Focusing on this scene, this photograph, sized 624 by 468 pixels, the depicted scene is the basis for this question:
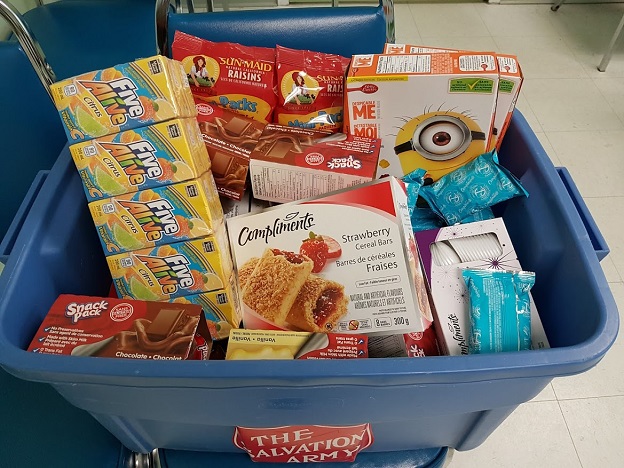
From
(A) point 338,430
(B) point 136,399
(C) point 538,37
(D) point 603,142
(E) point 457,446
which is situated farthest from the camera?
(C) point 538,37

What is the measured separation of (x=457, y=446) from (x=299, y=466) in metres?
0.26

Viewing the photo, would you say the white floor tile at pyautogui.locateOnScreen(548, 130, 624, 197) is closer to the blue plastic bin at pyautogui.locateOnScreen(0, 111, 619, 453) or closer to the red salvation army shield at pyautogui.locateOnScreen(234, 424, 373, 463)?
the blue plastic bin at pyautogui.locateOnScreen(0, 111, 619, 453)

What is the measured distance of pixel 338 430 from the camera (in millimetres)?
699

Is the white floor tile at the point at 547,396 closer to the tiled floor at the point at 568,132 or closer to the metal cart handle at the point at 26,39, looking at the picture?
the tiled floor at the point at 568,132

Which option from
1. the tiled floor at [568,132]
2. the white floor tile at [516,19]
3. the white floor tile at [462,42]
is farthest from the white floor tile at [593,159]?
the white floor tile at [516,19]

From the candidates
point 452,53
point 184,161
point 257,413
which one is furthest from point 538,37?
point 257,413

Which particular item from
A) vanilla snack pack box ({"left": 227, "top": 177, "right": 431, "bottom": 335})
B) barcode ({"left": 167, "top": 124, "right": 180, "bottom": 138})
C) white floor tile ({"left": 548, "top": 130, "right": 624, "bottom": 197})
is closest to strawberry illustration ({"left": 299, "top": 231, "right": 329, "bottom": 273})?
vanilla snack pack box ({"left": 227, "top": 177, "right": 431, "bottom": 335})

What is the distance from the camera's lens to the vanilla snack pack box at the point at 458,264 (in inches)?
27.6

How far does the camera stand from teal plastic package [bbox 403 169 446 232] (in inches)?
33.9

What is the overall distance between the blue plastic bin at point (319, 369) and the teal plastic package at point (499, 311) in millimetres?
55

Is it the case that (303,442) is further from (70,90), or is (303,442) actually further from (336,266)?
(70,90)

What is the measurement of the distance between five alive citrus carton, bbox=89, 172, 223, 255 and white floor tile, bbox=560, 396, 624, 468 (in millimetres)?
942

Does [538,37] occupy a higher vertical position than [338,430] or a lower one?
lower

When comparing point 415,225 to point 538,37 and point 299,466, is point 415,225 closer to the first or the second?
point 299,466
